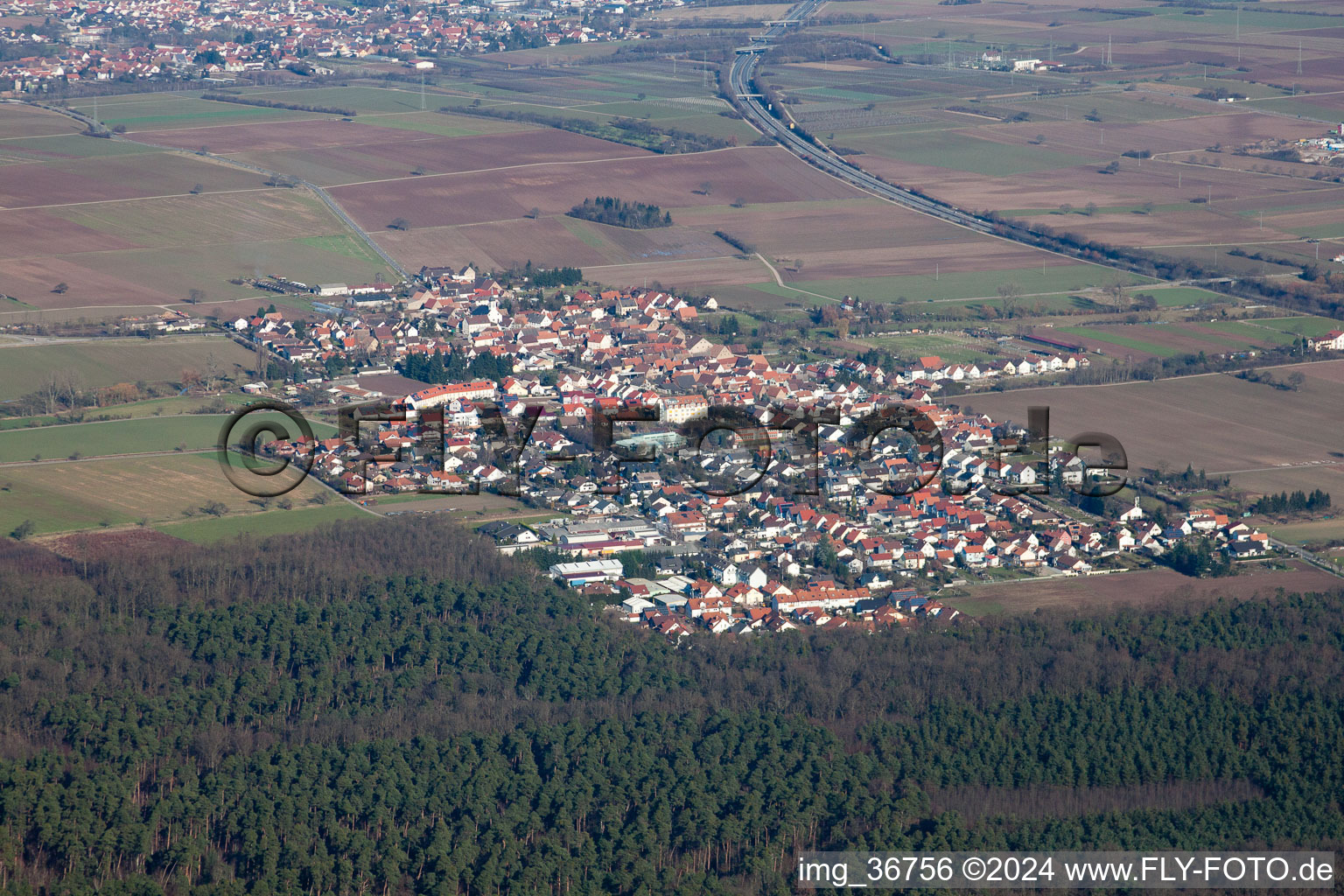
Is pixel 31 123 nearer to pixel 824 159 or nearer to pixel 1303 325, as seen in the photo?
pixel 824 159

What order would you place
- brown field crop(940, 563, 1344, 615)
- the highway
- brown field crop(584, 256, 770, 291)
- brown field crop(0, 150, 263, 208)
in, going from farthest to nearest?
the highway, brown field crop(0, 150, 263, 208), brown field crop(584, 256, 770, 291), brown field crop(940, 563, 1344, 615)

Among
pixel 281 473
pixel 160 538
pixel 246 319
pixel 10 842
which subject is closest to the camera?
pixel 10 842

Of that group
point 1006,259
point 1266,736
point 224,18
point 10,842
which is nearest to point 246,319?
point 1006,259

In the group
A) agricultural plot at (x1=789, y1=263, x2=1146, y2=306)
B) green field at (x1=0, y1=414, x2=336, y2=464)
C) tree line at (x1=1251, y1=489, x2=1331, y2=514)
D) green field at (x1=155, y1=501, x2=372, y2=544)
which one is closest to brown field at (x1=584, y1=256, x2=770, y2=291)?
agricultural plot at (x1=789, y1=263, x2=1146, y2=306)

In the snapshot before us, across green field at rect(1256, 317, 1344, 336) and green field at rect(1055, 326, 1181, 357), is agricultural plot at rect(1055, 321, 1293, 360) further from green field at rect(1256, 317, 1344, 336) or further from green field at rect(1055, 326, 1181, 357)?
green field at rect(1256, 317, 1344, 336)

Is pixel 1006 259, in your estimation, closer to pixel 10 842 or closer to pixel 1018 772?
pixel 1018 772

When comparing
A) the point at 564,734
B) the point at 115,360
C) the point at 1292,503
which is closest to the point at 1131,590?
the point at 1292,503

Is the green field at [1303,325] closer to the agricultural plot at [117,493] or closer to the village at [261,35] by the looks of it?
the agricultural plot at [117,493]
